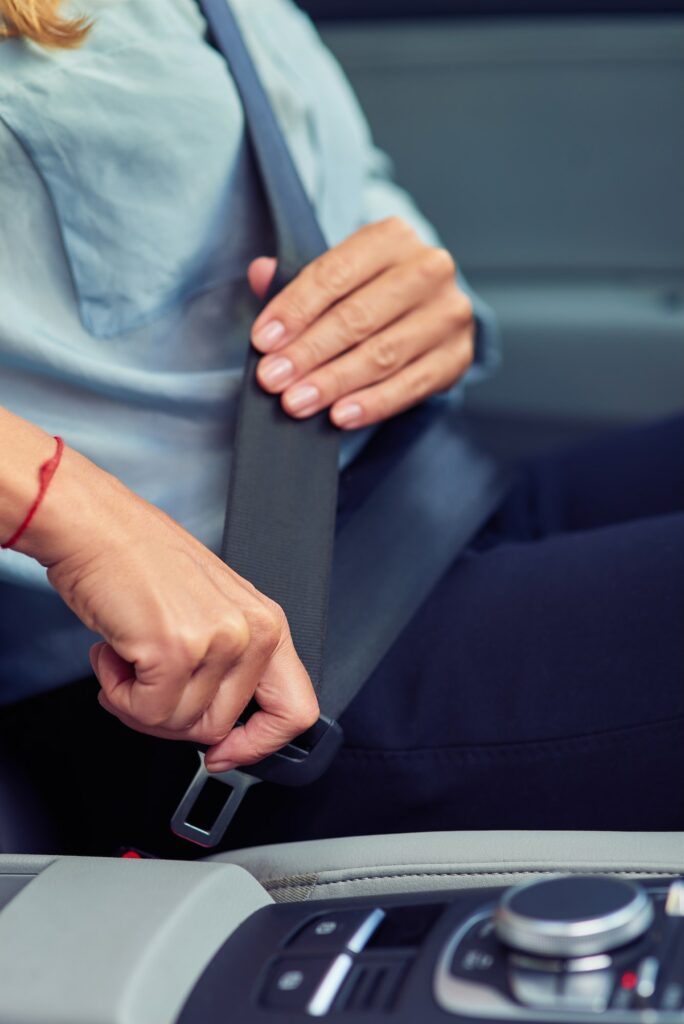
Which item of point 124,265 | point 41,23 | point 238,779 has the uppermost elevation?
point 41,23

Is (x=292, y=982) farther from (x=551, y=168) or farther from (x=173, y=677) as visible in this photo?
(x=551, y=168)

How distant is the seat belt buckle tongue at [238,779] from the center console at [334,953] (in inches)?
3.9

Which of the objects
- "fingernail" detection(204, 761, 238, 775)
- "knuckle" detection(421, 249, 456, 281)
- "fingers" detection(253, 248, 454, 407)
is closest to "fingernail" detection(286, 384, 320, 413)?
"fingers" detection(253, 248, 454, 407)

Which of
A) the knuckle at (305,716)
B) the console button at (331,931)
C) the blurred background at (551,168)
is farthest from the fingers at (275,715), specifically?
the blurred background at (551,168)

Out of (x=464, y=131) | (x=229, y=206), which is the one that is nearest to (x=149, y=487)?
(x=229, y=206)

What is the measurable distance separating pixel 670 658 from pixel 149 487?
0.36m

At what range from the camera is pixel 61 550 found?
0.60 meters

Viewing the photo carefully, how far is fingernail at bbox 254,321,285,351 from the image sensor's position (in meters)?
0.82

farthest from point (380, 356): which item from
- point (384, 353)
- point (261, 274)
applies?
point (261, 274)

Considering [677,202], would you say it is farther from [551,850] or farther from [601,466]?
[551,850]

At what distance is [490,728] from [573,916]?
0.77 feet

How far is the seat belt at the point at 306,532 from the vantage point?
723 millimetres

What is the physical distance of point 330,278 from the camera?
85cm

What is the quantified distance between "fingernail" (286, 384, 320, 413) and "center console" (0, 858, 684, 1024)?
33 centimetres
